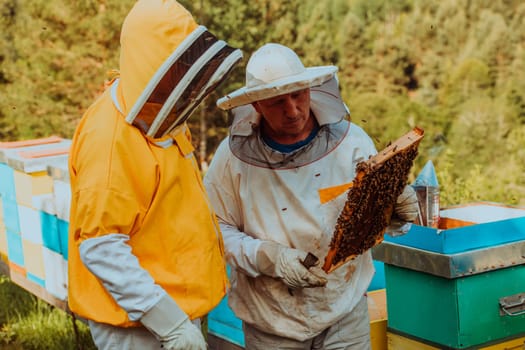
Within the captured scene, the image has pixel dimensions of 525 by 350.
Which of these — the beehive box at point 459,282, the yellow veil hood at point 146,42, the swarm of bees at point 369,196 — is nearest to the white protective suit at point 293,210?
the swarm of bees at point 369,196

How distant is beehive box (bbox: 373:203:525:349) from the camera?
282 cm

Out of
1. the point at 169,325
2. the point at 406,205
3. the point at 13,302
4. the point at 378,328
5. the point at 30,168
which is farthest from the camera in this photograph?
the point at 13,302

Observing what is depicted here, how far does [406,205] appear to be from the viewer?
278cm

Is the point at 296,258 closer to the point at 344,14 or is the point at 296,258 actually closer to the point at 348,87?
the point at 348,87

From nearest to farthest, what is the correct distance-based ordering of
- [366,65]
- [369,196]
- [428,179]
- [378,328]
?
[369,196] < [378,328] < [428,179] < [366,65]

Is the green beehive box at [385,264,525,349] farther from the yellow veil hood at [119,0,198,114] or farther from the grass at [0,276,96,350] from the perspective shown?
the grass at [0,276,96,350]

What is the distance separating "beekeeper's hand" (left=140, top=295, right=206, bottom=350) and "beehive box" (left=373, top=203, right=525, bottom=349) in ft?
3.79

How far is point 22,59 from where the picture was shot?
1694cm

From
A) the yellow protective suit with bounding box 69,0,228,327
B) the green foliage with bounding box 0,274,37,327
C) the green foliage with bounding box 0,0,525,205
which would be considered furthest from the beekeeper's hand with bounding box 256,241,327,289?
the green foliage with bounding box 0,0,525,205

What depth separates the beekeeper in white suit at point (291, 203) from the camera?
2621 millimetres

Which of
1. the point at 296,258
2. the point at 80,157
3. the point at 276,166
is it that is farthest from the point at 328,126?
the point at 80,157

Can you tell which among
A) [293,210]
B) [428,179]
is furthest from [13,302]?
[293,210]

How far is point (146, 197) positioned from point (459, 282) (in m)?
1.36

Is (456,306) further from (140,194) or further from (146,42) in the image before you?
(146,42)
